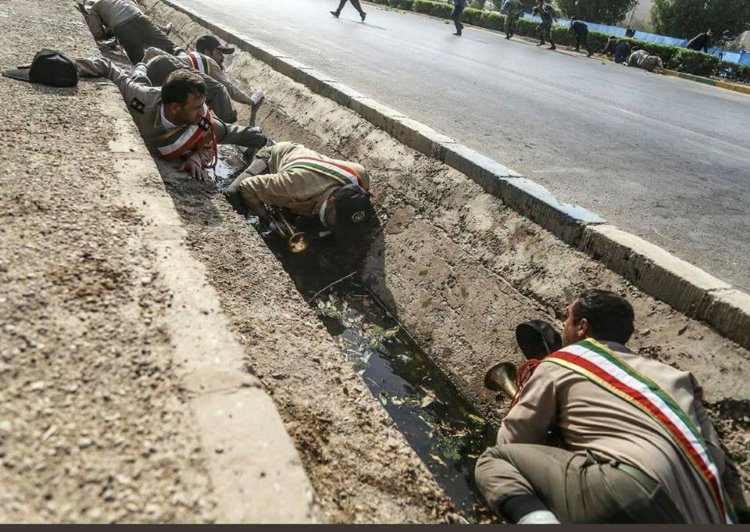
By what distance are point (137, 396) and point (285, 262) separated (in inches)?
123

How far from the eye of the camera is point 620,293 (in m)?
3.26

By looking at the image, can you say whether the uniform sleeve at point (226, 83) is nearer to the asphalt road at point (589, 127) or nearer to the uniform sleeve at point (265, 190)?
the asphalt road at point (589, 127)

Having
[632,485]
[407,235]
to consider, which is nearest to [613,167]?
[407,235]

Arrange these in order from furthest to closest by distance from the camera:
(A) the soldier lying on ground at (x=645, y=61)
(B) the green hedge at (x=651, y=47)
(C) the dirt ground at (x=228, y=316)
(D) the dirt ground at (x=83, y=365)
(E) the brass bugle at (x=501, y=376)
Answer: (B) the green hedge at (x=651, y=47) < (A) the soldier lying on ground at (x=645, y=61) < (E) the brass bugle at (x=501, y=376) < (C) the dirt ground at (x=228, y=316) < (D) the dirt ground at (x=83, y=365)

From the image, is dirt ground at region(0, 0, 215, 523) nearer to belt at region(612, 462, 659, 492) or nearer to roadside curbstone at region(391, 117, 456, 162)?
belt at region(612, 462, 659, 492)

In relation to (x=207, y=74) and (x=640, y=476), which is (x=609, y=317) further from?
(x=207, y=74)

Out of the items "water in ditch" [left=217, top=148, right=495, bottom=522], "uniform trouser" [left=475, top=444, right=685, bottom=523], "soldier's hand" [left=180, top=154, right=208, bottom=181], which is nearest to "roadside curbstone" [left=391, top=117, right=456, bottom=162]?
"water in ditch" [left=217, top=148, right=495, bottom=522]

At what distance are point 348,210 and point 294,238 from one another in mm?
523

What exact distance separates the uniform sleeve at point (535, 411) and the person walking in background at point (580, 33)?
21.0 meters

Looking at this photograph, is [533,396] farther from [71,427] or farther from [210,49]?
[210,49]

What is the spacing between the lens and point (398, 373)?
3.91 meters

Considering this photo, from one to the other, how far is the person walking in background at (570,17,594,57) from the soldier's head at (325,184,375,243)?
1918 centimetres

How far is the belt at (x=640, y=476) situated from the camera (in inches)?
88.2

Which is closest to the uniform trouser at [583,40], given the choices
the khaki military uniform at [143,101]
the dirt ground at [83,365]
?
the khaki military uniform at [143,101]
